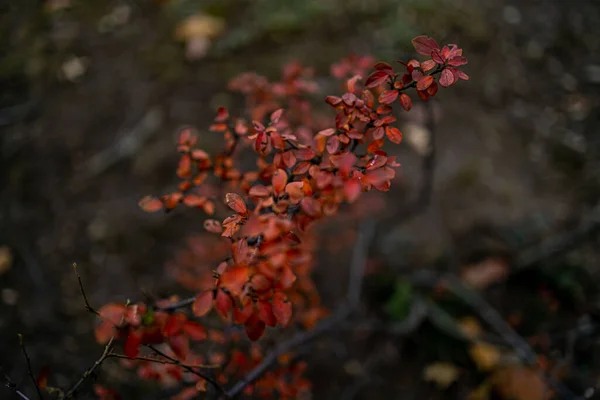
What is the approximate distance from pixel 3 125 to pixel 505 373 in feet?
14.2

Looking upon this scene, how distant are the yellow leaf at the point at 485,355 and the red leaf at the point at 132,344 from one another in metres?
2.39

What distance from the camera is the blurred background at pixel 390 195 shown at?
9.44 ft

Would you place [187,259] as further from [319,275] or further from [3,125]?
[3,125]

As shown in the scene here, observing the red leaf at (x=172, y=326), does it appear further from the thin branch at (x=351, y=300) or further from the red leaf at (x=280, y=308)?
the thin branch at (x=351, y=300)

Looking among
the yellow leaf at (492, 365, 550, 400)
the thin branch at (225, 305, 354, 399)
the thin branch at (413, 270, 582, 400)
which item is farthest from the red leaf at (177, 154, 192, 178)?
the yellow leaf at (492, 365, 550, 400)

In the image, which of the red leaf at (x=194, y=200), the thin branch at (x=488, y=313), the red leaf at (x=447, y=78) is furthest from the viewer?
the thin branch at (x=488, y=313)

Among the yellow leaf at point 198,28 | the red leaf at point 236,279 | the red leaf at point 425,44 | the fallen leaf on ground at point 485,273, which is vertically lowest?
the fallen leaf on ground at point 485,273

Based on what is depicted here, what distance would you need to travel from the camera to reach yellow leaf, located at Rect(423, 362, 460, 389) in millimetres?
2820

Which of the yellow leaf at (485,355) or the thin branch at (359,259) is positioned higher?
the thin branch at (359,259)

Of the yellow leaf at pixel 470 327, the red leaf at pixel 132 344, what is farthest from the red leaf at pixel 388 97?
the yellow leaf at pixel 470 327

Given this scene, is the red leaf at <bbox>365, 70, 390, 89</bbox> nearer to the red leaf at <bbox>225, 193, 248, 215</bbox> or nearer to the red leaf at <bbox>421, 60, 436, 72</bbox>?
the red leaf at <bbox>421, 60, 436, 72</bbox>

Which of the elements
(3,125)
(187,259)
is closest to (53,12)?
(3,125)

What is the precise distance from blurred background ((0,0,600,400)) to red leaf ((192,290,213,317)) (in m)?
1.93

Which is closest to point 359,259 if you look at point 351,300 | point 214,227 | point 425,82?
point 351,300
